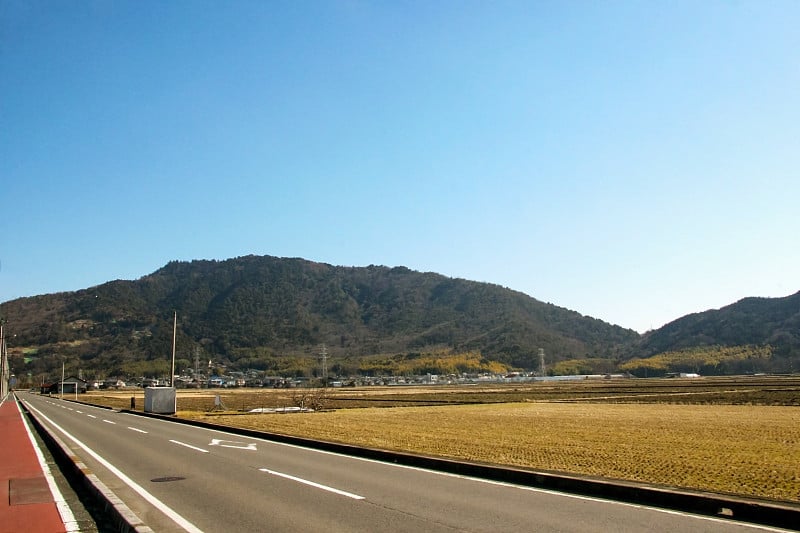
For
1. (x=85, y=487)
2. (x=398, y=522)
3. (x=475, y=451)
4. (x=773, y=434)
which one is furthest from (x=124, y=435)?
(x=773, y=434)

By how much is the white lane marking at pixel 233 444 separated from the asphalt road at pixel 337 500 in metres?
2.37

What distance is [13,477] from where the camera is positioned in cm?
1272

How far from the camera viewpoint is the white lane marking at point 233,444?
1798cm

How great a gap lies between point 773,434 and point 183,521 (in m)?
21.8

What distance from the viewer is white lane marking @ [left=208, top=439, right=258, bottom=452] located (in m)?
18.0

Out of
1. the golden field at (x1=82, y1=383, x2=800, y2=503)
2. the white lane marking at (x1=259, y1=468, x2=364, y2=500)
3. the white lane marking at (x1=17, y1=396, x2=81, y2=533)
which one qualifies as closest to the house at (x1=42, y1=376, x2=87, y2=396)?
the golden field at (x1=82, y1=383, x2=800, y2=503)

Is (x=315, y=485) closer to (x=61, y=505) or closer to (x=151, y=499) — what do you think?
(x=151, y=499)

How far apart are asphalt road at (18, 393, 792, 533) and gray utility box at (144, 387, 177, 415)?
23328 millimetres

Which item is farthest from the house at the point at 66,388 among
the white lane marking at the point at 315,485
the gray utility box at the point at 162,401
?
the white lane marking at the point at 315,485

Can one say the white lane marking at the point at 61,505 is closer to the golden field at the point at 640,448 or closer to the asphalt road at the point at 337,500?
the asphalt road at the point at 337,500

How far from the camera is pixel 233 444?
18906mm

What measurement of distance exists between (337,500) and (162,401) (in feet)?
106

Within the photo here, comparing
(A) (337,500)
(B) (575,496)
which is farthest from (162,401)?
(B) (575,496)

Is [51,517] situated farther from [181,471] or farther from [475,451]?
[475,451]
